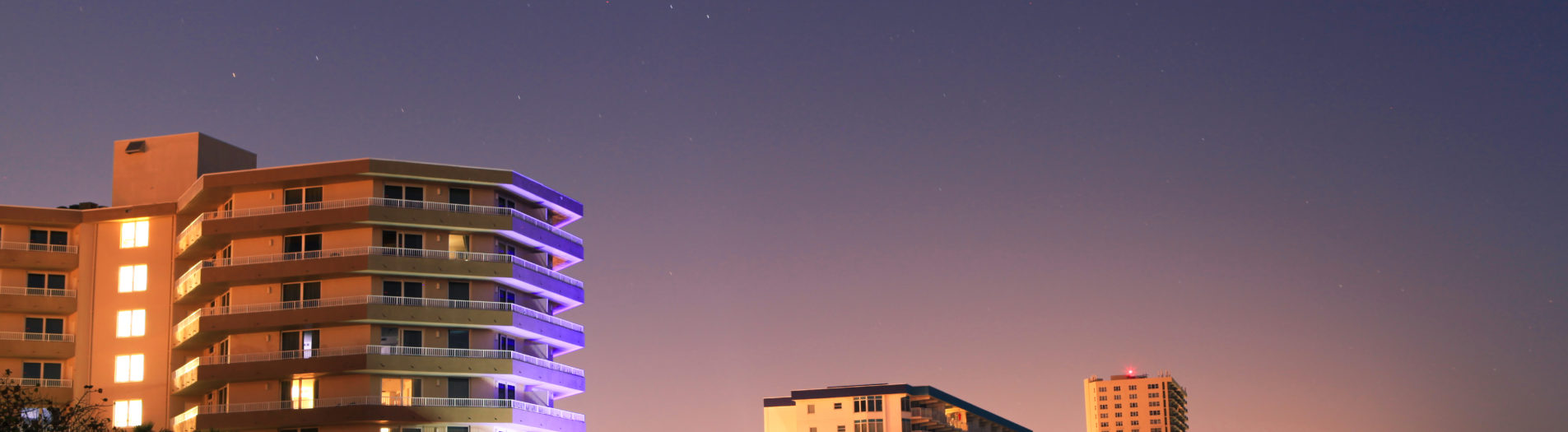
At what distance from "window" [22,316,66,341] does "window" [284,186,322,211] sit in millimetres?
16611

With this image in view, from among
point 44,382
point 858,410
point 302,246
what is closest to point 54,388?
point 44,382

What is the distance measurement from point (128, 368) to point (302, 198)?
Answer: 15.4 m

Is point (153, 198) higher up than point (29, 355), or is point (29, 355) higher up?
point (153, 198)

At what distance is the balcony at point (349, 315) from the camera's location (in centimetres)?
9156

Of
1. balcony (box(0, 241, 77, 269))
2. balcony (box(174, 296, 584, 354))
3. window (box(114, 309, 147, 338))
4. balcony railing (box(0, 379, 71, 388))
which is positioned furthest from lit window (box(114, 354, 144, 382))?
balcony (box(0, 241, 77, 269))

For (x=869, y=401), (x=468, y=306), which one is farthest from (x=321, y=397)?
(x=869, y=401)

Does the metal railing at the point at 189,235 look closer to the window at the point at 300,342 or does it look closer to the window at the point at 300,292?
the window at the point at 300,292

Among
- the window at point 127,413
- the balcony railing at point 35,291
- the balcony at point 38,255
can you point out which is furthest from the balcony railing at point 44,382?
the balcony at point 38,255

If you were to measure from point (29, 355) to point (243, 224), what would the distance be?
15829 mm

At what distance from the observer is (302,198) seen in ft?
310

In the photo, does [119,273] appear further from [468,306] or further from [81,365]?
[468,306]

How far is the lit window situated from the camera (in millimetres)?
97500

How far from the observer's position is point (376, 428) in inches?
3561

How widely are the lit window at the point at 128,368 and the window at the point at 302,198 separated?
45.5 feet
